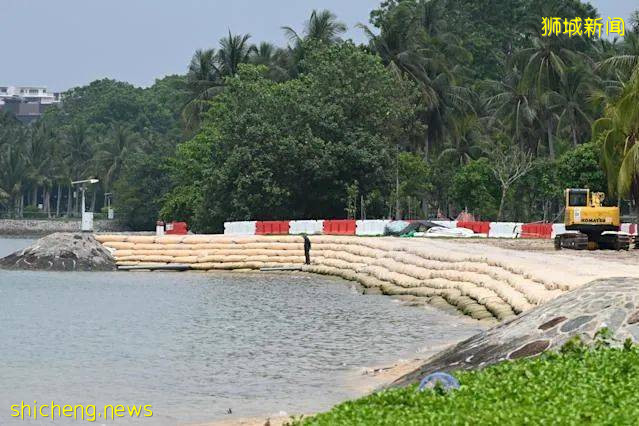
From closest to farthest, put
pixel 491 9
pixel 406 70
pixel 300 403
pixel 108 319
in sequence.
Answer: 1. pixel 300 403
2. pixel 108 319
3. pixel 406 70
4. pixel 491 9

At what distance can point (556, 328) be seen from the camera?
14.5 m

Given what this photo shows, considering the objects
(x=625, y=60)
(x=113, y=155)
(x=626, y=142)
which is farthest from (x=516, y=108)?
(x=113, y=155)

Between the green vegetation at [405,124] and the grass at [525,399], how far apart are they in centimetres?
3405

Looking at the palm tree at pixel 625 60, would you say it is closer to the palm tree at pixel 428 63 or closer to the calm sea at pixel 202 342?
the palm tree at pixel 428 63

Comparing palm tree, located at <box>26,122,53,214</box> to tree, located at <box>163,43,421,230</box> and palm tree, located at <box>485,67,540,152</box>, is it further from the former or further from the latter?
tree, located at <box>163,43,421,230</box>

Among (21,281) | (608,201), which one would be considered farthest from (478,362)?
(608,201)

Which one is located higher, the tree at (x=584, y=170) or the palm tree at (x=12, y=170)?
the palm tree at (x=12, y=170)

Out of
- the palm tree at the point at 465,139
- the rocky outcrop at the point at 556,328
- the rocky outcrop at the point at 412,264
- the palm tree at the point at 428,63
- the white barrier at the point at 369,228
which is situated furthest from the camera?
the palm tree at the point at 465,139

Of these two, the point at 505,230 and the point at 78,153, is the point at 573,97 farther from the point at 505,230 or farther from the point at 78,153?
the point at 78,153

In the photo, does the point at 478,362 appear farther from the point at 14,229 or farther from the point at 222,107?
the point at 14,229

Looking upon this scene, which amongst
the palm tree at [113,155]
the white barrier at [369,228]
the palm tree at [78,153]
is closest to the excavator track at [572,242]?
the white barrier at [369,228]

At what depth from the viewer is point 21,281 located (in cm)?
4153

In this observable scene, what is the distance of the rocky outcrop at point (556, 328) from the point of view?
14.1m

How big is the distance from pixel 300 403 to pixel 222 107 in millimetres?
60936
